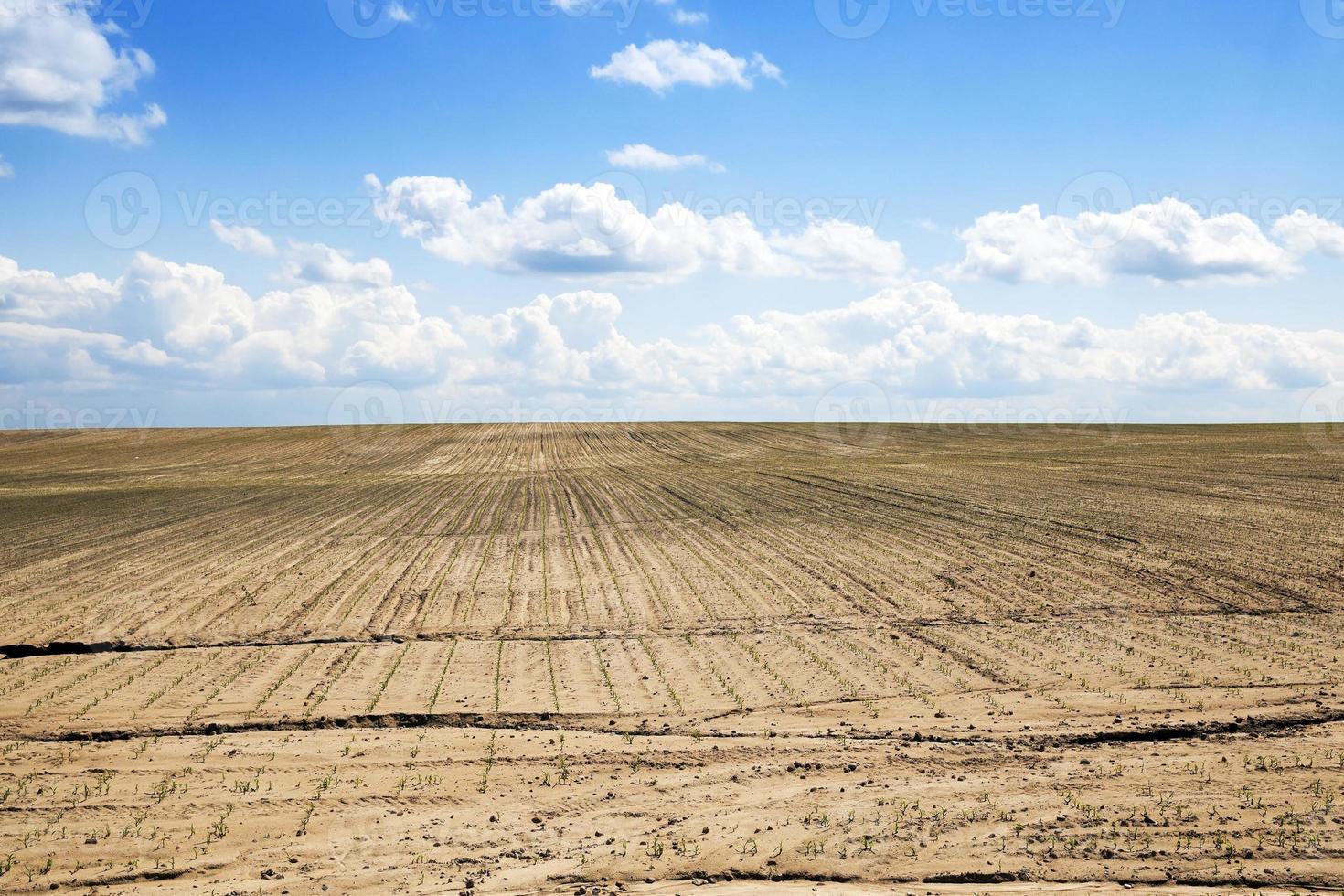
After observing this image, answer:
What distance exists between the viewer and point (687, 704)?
34.8 feet

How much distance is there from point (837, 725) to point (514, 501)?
2428cm

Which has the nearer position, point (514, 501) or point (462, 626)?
point (462, 626)

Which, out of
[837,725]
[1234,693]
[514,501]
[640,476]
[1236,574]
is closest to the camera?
[837,725]

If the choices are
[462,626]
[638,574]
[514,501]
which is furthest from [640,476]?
[462,626]

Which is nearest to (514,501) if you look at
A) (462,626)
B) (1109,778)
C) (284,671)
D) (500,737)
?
(462,626)

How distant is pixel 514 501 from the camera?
3291 centimetres

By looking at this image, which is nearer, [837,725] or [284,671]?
[837,725]

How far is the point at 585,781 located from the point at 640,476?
3344 centimetres

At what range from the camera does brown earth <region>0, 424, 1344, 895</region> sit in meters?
7.04

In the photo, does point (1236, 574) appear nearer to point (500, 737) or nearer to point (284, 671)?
point (500, 737)

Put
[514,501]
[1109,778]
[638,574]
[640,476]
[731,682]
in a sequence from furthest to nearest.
Result: [640,476], [514,501], [638,574], [731,682], [1109,778]

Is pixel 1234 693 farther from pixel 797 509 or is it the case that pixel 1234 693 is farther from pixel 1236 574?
pixel 797 509

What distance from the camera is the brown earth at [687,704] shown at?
7039 millimetres

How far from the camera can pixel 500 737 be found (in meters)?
9.60
